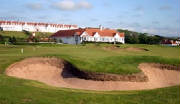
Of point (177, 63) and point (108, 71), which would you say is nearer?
point (108, 71)

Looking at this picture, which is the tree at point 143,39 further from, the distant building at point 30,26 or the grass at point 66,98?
the distant building at point 30,26

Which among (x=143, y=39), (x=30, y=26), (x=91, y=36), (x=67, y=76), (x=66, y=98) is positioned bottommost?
(x=67, y=76)

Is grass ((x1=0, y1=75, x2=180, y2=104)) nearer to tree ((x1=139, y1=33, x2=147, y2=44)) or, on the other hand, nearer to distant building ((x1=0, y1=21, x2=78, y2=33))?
tree ((x1=139, y1=33, x2=147, y2=44))

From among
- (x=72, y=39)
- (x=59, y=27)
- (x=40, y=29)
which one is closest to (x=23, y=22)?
(x=40, y=29)

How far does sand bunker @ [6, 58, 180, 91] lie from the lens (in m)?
22.4

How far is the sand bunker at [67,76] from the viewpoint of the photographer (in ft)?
73.6

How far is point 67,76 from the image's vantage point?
975 inches

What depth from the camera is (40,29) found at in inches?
6969

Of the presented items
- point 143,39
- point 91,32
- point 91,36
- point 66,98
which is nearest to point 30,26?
point 91,32

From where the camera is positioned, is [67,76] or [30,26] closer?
[67,76]

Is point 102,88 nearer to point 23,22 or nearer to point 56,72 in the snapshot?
point 56,72

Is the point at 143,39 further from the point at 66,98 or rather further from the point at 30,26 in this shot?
the point at 30,26

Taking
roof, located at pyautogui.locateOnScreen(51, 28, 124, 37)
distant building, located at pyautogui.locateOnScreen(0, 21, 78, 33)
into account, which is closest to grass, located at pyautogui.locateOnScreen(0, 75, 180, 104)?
roof, located at pyautogui.locateOnScreen(51, 28, 124, 37)

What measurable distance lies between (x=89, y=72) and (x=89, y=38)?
74814 mm
